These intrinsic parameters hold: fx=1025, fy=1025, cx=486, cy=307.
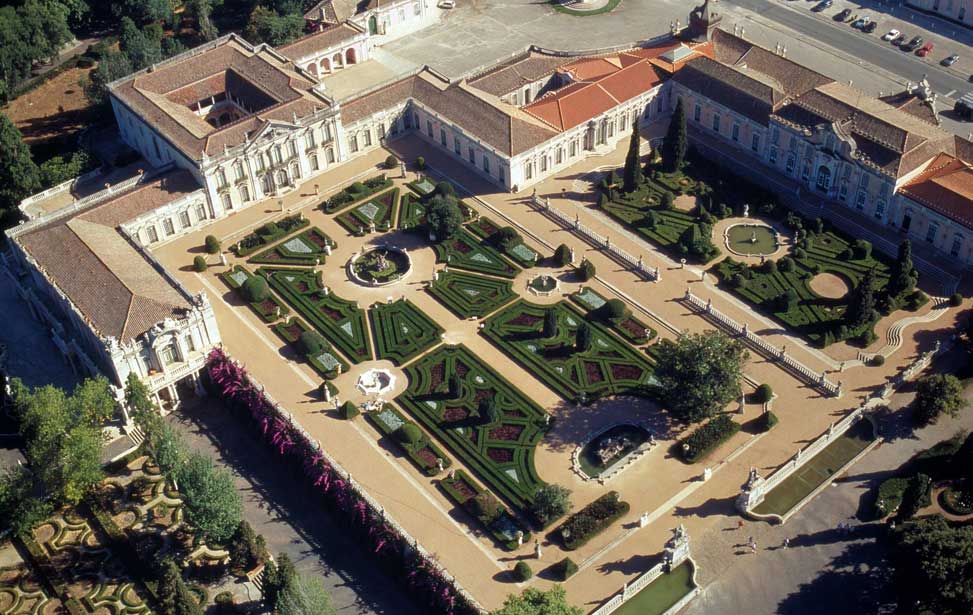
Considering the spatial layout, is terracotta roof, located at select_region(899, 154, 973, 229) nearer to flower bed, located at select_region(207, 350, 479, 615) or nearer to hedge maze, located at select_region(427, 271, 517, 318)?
hedge maze, located at select_region(427, 271, 517, 318)

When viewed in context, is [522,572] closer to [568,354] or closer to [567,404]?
[567,404]

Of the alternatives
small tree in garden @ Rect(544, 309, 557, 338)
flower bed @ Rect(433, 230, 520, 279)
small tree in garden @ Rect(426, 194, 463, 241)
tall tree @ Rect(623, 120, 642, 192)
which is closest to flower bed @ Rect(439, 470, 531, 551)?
small tree in garden @ Rect(544, 309, 557, 338)

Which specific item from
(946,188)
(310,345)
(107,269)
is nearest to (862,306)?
(946,188)

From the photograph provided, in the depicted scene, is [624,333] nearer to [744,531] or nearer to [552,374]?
[552,374]

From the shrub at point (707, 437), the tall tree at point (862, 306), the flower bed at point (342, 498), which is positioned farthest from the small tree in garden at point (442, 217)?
the tall tree at point (862, 306)

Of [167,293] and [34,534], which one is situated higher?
[167,293]

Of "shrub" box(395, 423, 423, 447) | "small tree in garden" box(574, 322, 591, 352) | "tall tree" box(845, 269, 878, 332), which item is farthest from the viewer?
"small tree in garden" box(574, 322, 591, 352)

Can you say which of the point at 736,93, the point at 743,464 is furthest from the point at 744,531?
the point at 736,93
